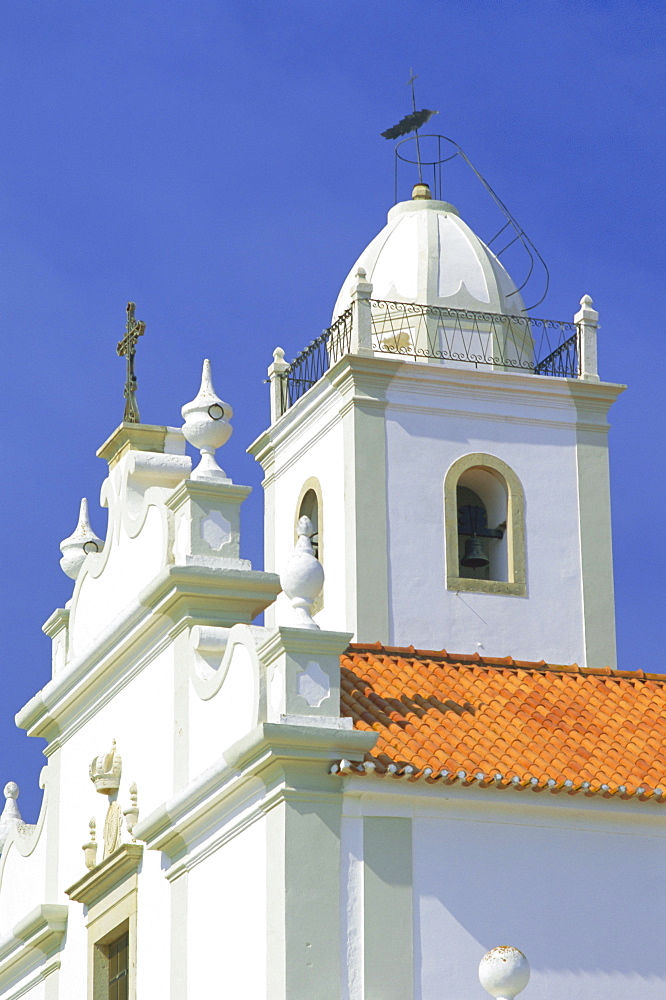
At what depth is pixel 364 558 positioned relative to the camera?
25922 millimetres

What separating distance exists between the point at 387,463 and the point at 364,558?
3.93ft

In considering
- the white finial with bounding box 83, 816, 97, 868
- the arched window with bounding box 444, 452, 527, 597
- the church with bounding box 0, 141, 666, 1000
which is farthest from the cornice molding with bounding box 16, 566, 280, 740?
the arched window with bounding box 444, 452, 527, 597

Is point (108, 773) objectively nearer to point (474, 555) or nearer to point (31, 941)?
point (31, 941)

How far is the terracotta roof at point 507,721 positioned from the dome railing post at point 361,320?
7.63m

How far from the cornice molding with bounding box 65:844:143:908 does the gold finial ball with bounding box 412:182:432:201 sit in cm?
1151

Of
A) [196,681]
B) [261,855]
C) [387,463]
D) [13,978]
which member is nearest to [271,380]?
[387,463]

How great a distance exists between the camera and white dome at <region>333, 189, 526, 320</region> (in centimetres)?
2823

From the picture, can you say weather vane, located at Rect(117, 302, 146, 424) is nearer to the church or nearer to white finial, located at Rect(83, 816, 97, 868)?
the church

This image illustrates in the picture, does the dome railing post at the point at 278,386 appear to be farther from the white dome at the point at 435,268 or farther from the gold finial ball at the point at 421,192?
the gold finial ball at the point at 421,192

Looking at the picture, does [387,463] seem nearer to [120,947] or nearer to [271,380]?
[271,380]

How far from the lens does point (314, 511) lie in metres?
27.6

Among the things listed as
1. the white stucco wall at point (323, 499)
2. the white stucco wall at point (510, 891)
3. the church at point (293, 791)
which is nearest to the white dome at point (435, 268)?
the white stucco wall at point (323, 499)

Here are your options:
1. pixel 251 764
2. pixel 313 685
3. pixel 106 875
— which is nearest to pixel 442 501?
pixel 106 875

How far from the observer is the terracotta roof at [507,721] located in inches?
698
